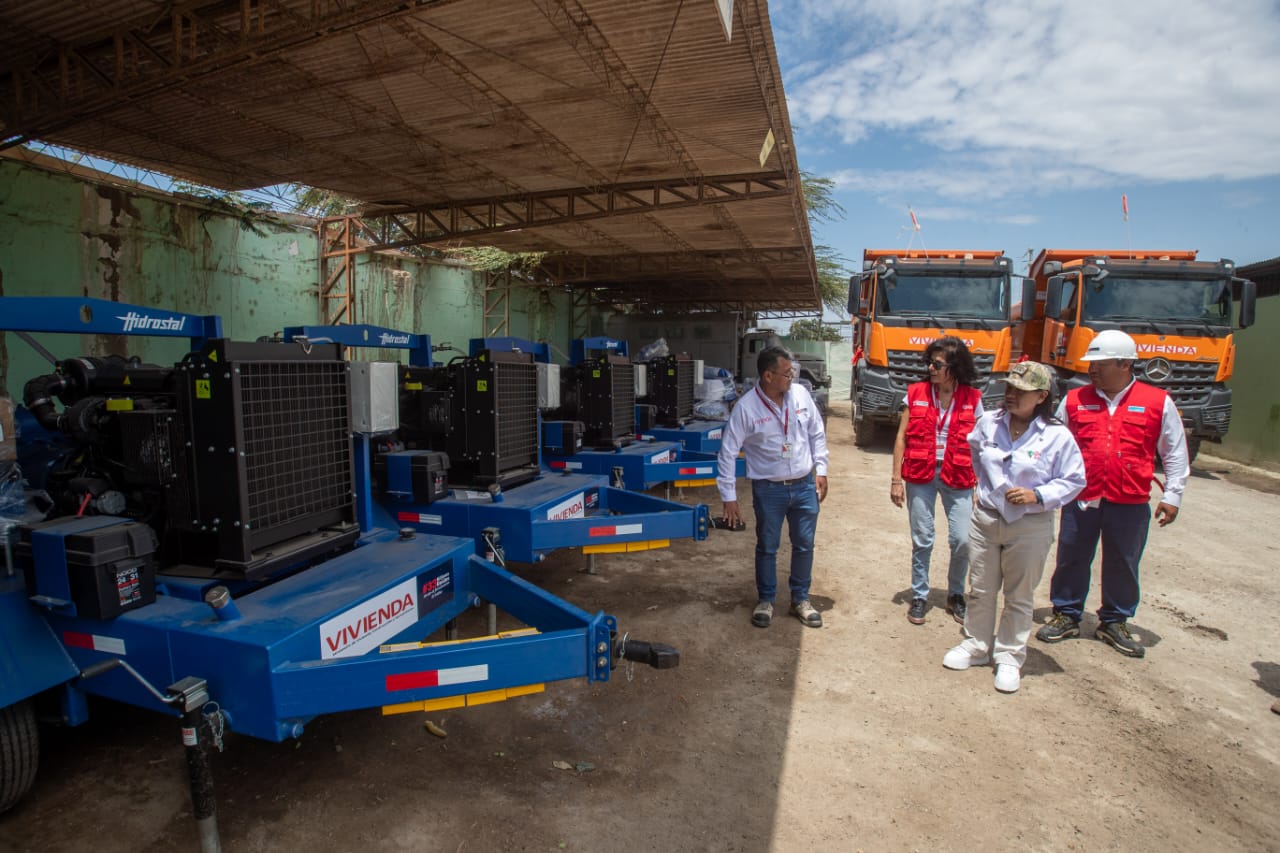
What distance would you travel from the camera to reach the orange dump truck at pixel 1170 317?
29.1ft

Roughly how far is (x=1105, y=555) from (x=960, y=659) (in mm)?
1150

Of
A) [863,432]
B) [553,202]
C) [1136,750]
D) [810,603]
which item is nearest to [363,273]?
[553,202]

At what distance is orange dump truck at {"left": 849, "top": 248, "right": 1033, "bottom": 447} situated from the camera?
975cm

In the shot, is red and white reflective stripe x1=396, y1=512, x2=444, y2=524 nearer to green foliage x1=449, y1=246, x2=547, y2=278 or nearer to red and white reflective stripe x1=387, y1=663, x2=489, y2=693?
red and white reflective stripe x1=387, y1=663, x2=489, y2=693

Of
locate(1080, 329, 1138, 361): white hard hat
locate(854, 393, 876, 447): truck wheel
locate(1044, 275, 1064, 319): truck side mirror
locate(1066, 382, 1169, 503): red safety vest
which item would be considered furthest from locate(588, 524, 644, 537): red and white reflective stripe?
locate(854, 393, 876, 447): truck wheel

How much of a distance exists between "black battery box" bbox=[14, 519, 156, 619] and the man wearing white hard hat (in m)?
4.40

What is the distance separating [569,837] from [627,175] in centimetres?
869

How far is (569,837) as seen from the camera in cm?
231

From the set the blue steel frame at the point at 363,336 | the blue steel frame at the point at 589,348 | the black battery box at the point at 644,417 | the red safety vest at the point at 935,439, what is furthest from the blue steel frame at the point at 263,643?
the black battery box at the point at 644,417

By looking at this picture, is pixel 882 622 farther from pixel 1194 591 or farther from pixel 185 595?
pixel 185 595

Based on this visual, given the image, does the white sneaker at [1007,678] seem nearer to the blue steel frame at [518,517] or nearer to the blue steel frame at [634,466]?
the blue steel frame at [518,517]

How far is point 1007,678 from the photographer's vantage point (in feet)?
11.1

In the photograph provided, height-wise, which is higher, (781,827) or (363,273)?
(363,273)

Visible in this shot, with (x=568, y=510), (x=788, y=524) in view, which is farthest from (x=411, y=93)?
(x=788, y=524)
